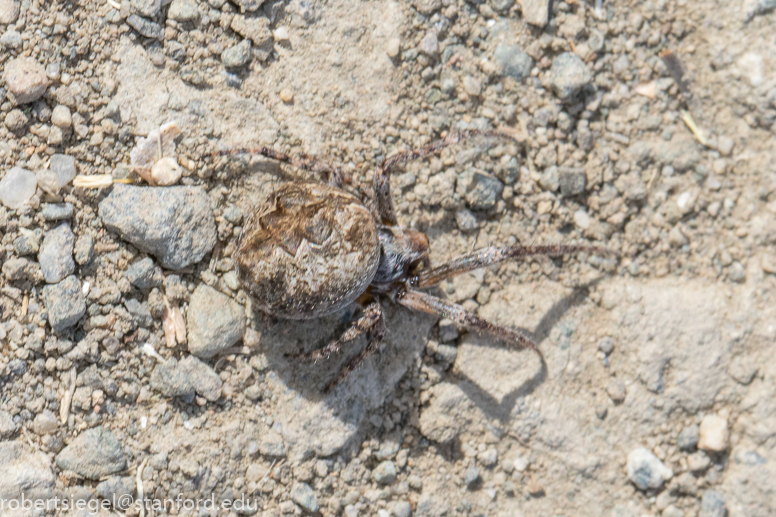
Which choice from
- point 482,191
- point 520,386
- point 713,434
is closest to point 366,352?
point 520,386

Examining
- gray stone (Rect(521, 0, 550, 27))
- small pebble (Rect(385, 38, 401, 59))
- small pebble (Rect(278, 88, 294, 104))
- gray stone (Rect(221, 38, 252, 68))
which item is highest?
gray stone (Rect(521, 0, 550, 27))

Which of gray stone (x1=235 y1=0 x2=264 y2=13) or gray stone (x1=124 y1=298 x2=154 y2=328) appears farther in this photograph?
gray stone (x1=235 y1=0 x2=264 y2=13)

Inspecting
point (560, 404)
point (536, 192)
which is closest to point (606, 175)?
point (536, 192)

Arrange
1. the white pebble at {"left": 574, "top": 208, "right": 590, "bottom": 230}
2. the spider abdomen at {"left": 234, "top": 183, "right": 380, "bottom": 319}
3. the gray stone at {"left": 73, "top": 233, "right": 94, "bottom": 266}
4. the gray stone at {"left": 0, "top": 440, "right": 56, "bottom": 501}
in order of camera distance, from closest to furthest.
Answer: the spider abdomen at {"left": 234, "top": 183, "right": 380, "bottom": 319} → the gray stone at {"left": 0, "top": 440, "right": 56, "bottom": 501} → the gray stone at {"left": 73, "top": 233, "right": 94, "bottom": 266} → the white pebble at {"left": 574, "top": 208, "right": 590, "bottom": 230}

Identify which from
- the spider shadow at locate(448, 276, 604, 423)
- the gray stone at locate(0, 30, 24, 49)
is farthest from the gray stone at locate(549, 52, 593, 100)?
the gray stone at locate(0, 30, 24, 49)

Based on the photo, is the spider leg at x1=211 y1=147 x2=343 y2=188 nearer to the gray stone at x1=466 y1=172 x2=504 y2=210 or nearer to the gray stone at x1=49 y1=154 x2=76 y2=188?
the gray stone at x1=49 y1=154 x2=76 y2=188

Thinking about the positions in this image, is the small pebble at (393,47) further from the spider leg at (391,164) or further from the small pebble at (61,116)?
the small pebble at (61,116)

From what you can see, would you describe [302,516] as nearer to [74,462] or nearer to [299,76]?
[74,462]
